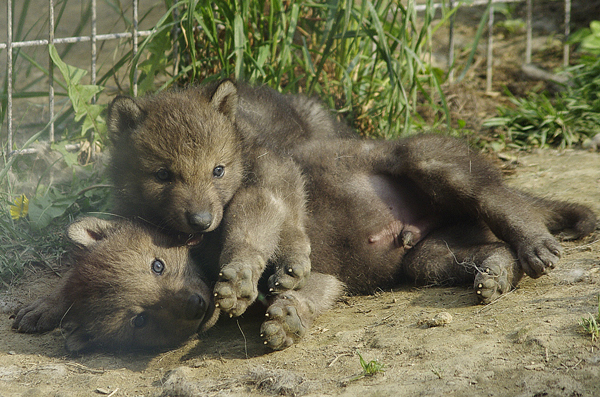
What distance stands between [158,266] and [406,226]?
60.6 inches

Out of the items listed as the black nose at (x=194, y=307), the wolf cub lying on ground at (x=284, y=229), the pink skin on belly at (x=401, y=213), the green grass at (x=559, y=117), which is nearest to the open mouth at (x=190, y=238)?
the wolf cub lying on ground at (x=284, y=229)

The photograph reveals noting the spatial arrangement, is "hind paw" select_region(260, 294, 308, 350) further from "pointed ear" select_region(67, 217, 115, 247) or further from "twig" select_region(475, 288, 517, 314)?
"pointed ear" select_region(67, 217, 115, 247)

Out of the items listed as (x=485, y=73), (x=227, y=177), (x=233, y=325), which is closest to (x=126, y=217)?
(x=227, y=177)

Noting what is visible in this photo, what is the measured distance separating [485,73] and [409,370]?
5164 mm

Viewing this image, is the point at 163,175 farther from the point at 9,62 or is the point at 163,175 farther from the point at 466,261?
the point at 9,62

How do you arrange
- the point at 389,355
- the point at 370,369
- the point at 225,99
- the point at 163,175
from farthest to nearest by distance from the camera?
the point at 225,99 < the point at 163,175 < the point at 389,355 < the point at 370,369

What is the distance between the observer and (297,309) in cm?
311

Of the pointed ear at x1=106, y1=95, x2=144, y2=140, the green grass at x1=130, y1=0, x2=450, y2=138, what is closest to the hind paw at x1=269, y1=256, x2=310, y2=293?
the pointed ear at x1=106, y1=95, x2=144, y2=140

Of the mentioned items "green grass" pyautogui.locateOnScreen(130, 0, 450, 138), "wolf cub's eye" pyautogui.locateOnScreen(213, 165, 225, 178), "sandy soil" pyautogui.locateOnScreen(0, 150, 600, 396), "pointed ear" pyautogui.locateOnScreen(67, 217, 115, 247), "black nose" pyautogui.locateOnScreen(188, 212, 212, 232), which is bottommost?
"sandy soil" pyautogui.locateOnScreen(0, 150, 600, 396)

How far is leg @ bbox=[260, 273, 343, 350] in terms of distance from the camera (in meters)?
2.90

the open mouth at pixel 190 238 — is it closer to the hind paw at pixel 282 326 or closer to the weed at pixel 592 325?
the hind paw at pixel 282 326

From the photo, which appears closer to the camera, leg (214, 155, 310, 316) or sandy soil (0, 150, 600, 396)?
sandy soil (0, 150, 600, 396)

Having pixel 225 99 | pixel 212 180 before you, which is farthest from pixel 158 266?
pixel 225 99

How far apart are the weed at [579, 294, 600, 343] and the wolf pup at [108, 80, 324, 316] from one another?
51.8 inches
